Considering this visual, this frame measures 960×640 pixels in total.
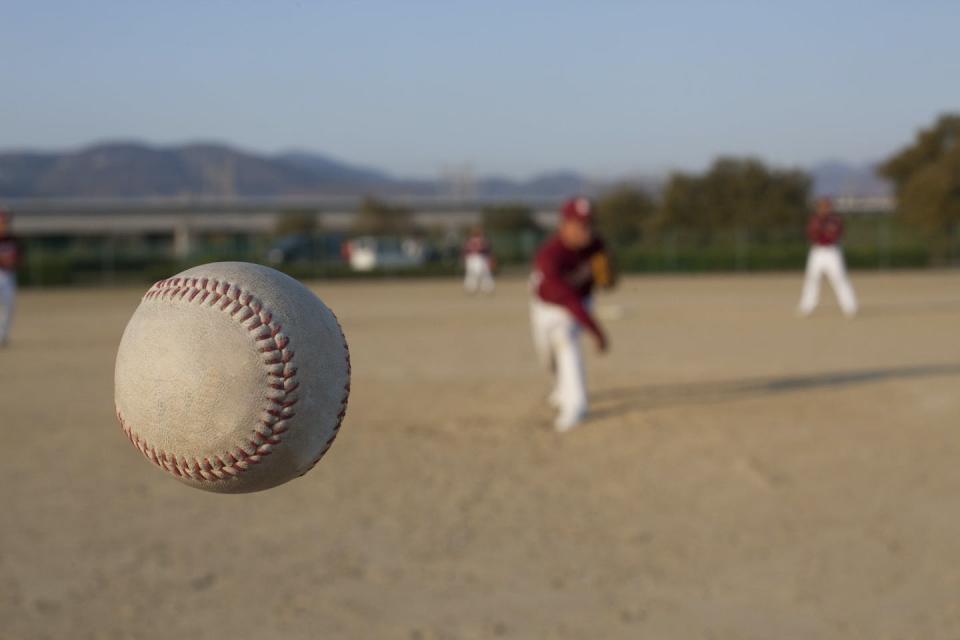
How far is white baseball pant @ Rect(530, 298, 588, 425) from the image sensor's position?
8.05 metres

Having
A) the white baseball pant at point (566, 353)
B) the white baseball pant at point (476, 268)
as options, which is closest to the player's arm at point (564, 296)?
the white baseball pant at point (566, 353)

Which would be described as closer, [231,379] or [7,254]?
[231,379]

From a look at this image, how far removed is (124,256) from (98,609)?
31.2m

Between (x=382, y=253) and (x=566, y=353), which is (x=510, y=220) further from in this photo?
(x=566, y=353)

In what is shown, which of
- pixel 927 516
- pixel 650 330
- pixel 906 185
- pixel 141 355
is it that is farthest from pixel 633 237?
pixel 141 355

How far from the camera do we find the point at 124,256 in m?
33.7

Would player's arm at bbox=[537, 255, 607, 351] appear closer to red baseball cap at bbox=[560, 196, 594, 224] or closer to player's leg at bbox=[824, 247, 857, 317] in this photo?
red baseball cap at bbox=[560, 196, 594, 224]

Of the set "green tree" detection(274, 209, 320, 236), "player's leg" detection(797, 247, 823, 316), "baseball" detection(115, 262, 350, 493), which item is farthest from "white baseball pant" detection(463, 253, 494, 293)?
"green tree" detection(274, 209, 320, 236)

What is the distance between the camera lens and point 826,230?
15812 mm

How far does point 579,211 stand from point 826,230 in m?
9.00

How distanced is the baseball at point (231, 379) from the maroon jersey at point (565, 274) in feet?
17.1

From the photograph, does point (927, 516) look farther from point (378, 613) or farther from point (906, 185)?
point (906, 185)

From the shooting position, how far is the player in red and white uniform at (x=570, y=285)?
315 inches

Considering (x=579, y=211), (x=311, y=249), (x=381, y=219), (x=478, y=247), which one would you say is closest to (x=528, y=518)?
(x=579, y=211)
